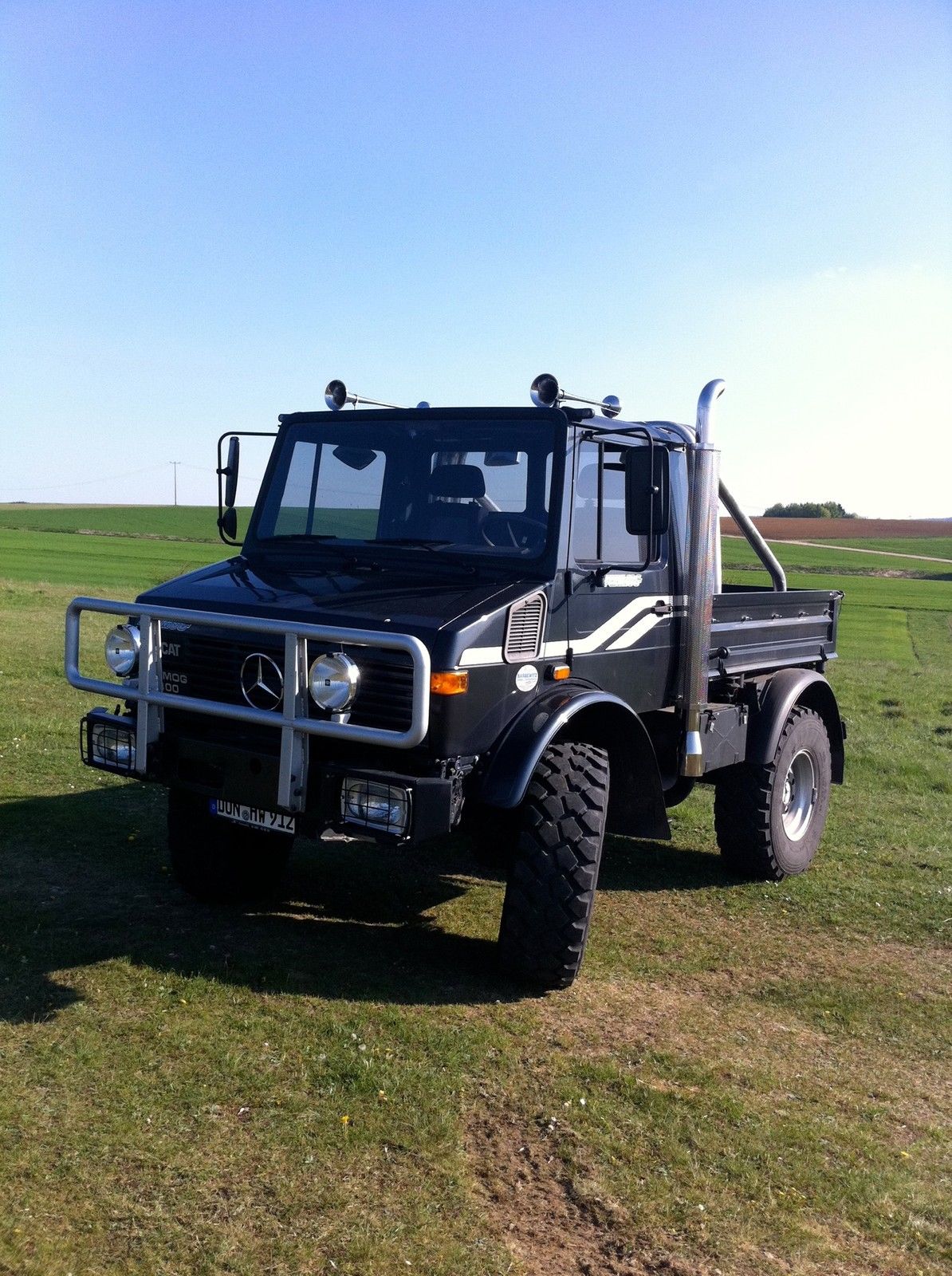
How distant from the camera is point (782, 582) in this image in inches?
316

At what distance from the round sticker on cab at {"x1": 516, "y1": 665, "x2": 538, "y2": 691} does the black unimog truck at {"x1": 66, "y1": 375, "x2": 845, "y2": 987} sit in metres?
0.01

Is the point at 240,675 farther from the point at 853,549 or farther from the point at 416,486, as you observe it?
the point at 853,549

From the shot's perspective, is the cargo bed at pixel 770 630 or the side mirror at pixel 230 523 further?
the cargo bed at pixel 770 630

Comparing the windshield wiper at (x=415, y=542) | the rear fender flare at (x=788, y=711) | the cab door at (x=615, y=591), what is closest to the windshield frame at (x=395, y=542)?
the windshield wiper at (x=415, y=542)

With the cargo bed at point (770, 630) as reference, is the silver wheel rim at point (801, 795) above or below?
below

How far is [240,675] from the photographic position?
16.2 ft

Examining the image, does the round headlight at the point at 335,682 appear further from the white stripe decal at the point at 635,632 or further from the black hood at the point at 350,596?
the white stripe decal at the point at 635,632

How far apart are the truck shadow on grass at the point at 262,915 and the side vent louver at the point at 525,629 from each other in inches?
58.0

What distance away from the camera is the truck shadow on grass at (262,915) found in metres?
5.00

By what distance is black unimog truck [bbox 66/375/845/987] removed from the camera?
4594mm

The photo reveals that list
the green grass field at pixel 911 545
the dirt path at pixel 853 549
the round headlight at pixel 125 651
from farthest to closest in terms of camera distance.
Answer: the green grass field at pixel 911 545
the dirt path at pixel 853 549
the round headlight at pixel 125 651

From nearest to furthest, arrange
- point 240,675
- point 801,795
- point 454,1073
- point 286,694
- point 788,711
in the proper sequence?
point 454,1073 < point 286,694 < point 240,675 < point 788,711 < point 801,795

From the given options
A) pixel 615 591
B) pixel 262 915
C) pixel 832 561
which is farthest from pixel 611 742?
pixel 832 561

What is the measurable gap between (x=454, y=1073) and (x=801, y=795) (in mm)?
3915
